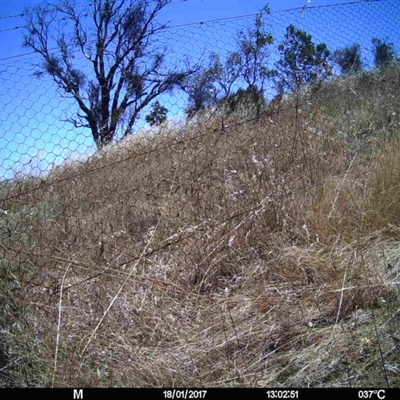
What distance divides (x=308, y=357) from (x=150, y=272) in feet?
3.76

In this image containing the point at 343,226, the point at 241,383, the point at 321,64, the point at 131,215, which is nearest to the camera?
the point at 241,383

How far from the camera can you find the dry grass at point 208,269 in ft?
5.89

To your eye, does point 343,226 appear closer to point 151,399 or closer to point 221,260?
point 221,260

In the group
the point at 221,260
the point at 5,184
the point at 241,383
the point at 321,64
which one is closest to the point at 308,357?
the point at 241,383

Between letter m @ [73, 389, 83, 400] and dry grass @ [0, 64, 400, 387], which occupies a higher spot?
dry grass @ [0, 64, 400, 387]

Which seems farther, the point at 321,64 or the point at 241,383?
the point at 321,64

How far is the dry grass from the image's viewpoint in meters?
1.79

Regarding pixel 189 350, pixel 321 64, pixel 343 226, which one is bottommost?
pixel 189 350

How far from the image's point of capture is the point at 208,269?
250 centimetres

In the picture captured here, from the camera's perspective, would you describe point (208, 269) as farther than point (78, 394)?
Yes

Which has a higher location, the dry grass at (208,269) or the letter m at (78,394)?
the dry grass at (208,269)

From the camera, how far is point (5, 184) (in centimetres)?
273

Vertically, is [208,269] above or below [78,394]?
above

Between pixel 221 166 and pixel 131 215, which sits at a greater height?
pixel 221 166
